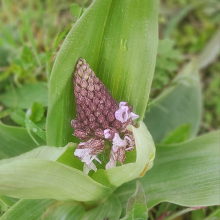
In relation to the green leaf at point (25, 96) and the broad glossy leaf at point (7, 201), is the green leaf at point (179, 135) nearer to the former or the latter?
the green leaf at point (25, 96)

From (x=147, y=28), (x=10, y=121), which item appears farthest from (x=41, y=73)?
(x=147, y=28)

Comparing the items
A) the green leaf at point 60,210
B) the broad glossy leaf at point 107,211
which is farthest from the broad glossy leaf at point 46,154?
the broad glossy leaf at point 107,211

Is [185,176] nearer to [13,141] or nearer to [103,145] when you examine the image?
[103,145]

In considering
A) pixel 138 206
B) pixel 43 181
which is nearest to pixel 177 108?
pixel 138 206

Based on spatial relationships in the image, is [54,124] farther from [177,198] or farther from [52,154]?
[177,198]

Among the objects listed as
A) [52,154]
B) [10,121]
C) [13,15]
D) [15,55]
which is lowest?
[52,154]

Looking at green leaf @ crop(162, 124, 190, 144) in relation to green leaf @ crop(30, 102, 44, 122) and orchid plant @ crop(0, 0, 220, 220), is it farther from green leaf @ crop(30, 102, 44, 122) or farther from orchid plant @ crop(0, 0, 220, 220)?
green leaf @ crop(30, 102, 44, 122)
